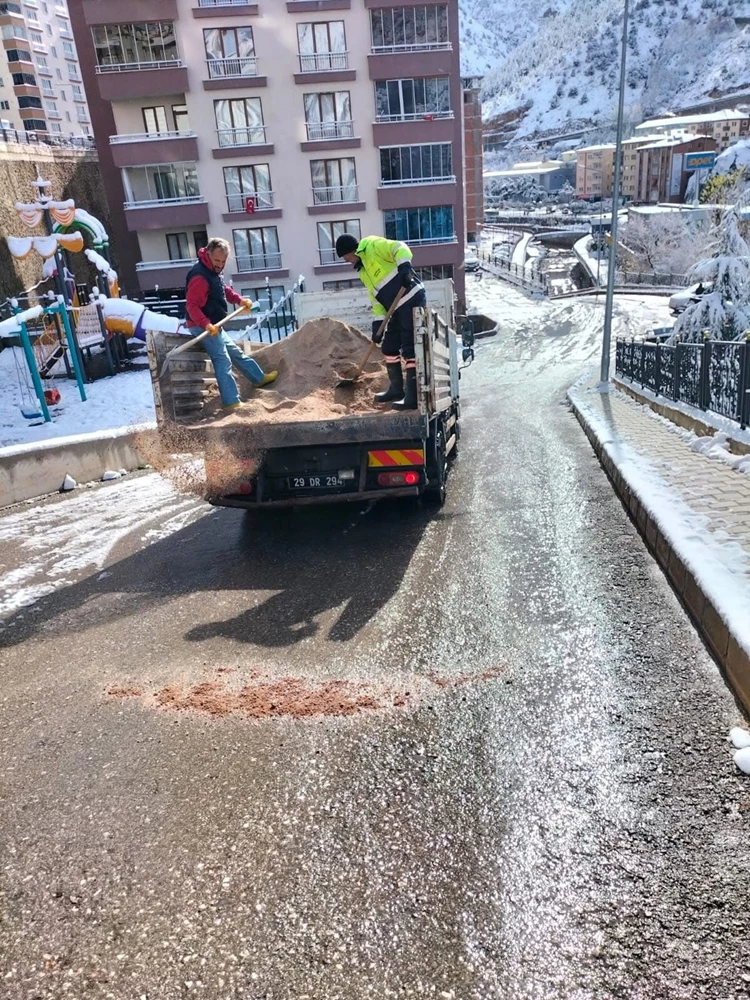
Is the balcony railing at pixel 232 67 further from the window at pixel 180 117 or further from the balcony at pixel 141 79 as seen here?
the window at pixel 180 117

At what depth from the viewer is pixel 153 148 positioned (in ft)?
94.5

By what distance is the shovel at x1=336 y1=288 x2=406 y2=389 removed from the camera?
20.1ft

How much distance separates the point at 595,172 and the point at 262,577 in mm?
119314

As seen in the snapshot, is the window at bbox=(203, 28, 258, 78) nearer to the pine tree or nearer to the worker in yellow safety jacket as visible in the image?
the pine tree

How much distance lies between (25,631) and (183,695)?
163 cm

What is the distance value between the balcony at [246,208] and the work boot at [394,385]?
2729 centimetres

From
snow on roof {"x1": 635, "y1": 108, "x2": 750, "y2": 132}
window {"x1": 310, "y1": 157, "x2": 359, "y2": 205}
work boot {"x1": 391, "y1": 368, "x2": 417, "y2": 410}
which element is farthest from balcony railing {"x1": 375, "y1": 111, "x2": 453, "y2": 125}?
snow on roof {"x1": 635, "y1": 108, "x2": 750, "y2": 132}

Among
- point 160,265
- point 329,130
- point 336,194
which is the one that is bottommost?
point 160,265

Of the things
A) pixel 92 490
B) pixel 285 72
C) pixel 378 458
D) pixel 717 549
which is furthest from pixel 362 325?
pixel 285 72

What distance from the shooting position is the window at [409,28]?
2848cm

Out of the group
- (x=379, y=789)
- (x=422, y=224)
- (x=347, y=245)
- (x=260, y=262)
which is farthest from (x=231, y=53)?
(x=379, y=789)

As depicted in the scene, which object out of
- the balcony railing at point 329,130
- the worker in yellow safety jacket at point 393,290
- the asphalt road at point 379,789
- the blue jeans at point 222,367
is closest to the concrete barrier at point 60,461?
the blue jeans at point 222,367

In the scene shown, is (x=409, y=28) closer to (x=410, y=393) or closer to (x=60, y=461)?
(x=60, y=461)

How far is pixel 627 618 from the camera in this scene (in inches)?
164
